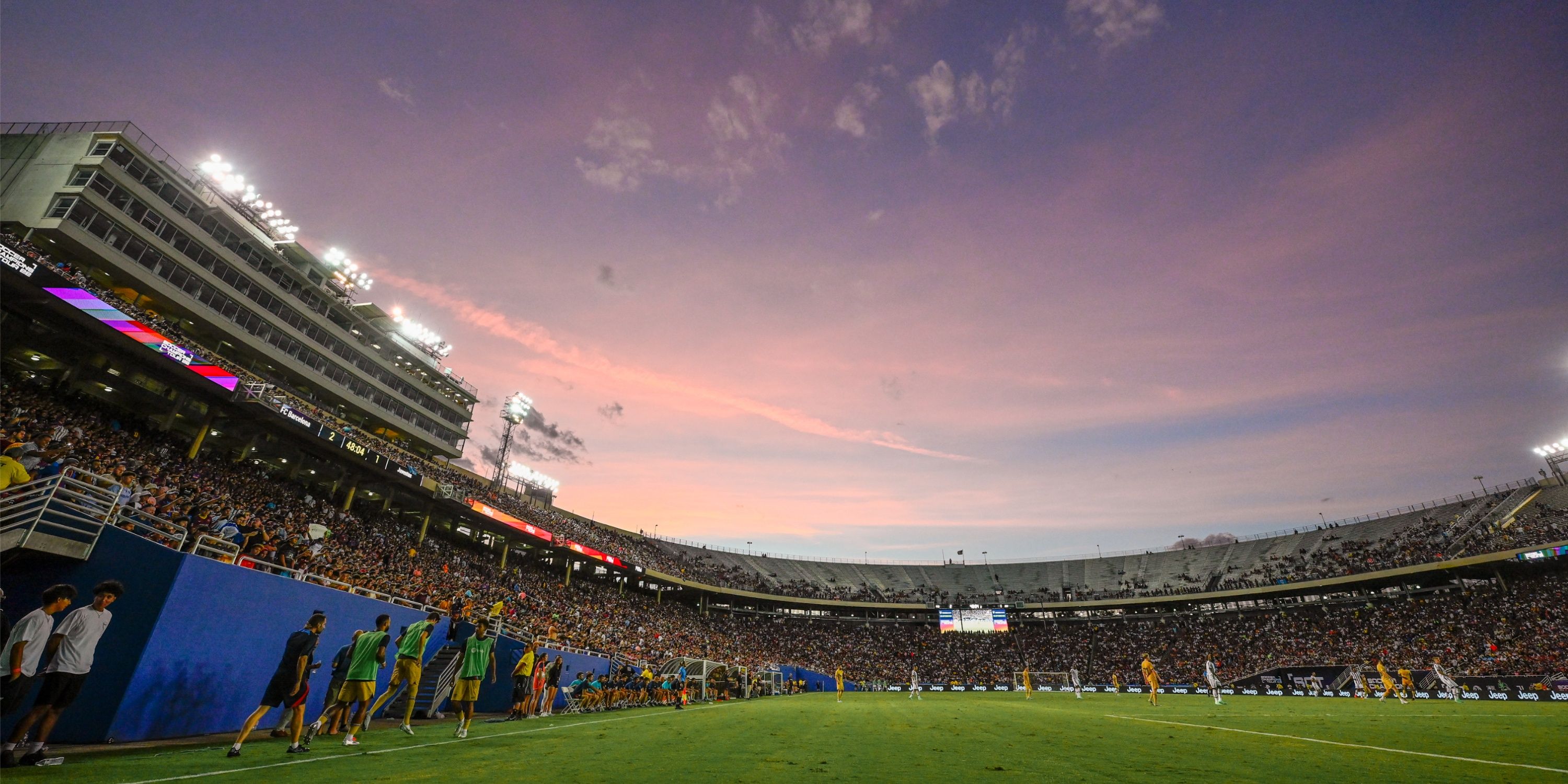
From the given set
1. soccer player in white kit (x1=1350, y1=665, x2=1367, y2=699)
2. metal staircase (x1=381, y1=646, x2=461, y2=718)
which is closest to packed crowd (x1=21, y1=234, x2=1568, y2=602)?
metal staircase (x1=381, y1=646, x2=461, y2=718)

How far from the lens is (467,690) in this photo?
999cm

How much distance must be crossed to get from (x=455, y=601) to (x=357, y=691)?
19.4 meters

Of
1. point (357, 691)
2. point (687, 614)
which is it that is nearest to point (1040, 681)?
point (687, 614)

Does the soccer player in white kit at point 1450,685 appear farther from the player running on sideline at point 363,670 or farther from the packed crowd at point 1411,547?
the player running on sideline at point 363,670

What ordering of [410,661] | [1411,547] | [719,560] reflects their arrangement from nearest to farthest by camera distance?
[410,661] < [1411,547] < [719,560]

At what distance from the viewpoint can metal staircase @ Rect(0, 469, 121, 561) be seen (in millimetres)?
7770

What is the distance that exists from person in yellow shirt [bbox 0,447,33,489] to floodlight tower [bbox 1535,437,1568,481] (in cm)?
8905

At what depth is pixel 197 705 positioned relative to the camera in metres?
9.56

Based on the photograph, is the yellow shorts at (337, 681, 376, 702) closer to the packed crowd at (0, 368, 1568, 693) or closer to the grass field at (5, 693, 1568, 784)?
the grass field at (5, 693, 1568, 784)

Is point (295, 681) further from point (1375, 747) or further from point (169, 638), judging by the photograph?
point (1375, 747)

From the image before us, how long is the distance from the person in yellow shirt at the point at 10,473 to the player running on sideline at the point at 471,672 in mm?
6351

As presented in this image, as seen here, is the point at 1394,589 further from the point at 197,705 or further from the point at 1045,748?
the point at 197,705

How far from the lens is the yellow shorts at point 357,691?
27.2 ft

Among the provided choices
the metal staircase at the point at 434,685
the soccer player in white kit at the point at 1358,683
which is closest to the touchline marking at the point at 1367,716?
the metal staircase at the point at 434,685
